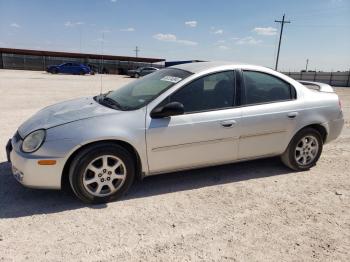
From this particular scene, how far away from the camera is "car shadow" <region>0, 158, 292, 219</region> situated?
11.2 feet

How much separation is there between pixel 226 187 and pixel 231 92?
1260 millimetres

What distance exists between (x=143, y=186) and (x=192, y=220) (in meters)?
1.03

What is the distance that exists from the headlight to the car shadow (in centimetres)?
65

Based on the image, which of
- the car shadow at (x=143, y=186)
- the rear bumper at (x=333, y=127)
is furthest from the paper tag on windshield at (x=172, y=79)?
the rear bumper at (x=333, y=127)

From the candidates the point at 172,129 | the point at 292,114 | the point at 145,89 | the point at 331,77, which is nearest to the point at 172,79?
the point at 145,89

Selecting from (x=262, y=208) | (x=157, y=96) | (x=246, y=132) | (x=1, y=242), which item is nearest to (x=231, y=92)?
(x=246, y=132)

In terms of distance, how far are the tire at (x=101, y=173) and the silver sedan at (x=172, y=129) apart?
11 millimetres

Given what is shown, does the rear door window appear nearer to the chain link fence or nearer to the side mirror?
the side mirror

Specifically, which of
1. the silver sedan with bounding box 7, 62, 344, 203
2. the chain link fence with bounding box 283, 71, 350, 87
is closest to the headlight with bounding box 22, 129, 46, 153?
the silver sedan with bounding box 7, 62, 344, 203

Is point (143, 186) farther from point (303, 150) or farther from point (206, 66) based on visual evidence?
point (303, 150)

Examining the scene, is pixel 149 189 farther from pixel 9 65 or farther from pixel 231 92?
pixel 9 65

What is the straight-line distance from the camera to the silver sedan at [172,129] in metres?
3.33

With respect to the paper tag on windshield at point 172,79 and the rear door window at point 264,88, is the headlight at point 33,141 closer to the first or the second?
the paper tag on windshield at point 172,79

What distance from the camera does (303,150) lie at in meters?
4.69
